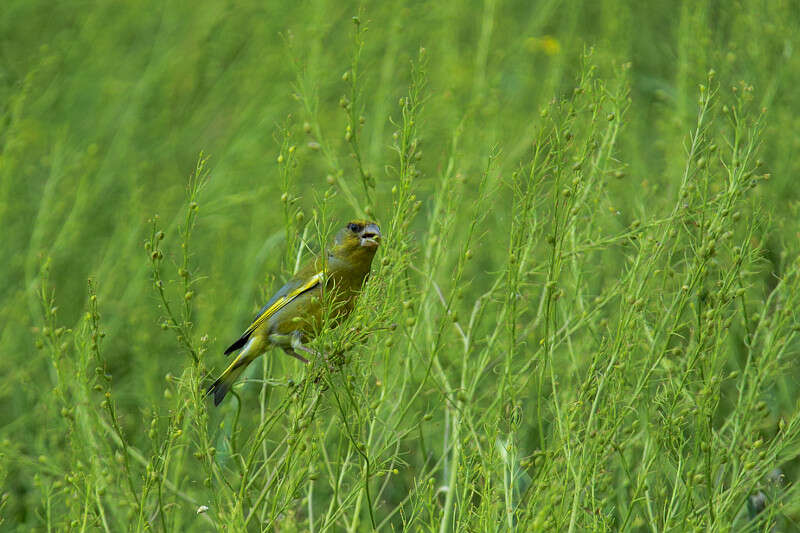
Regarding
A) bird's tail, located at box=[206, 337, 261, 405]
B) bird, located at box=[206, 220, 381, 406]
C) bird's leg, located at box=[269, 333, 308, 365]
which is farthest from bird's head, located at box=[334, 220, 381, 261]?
bird's tail, located at box=[206, 337, 261, 405]

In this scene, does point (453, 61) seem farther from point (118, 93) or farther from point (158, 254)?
point (158, 254)

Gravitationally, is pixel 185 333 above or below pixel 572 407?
above

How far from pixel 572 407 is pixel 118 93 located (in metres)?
5.52

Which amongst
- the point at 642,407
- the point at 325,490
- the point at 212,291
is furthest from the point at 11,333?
the point at 642,407

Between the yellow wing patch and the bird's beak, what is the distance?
0.77 ft

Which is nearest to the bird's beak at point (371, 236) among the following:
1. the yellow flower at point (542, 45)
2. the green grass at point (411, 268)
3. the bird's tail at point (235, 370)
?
the green grass at point (411, 268)

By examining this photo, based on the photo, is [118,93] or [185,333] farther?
[118,93]

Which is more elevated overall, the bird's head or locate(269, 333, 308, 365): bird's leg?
the bird's head

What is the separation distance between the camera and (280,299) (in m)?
4.11

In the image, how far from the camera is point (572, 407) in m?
2.96

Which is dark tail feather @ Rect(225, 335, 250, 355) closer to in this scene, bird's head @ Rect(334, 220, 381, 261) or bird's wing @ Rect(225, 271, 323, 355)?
bird's wing @ Rect(225, 271, 323, 355)

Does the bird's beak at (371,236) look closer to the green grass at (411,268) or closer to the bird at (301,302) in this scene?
the bird at (301,302)

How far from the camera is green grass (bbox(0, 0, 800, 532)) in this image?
3.11 meters

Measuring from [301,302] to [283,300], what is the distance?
77mm
